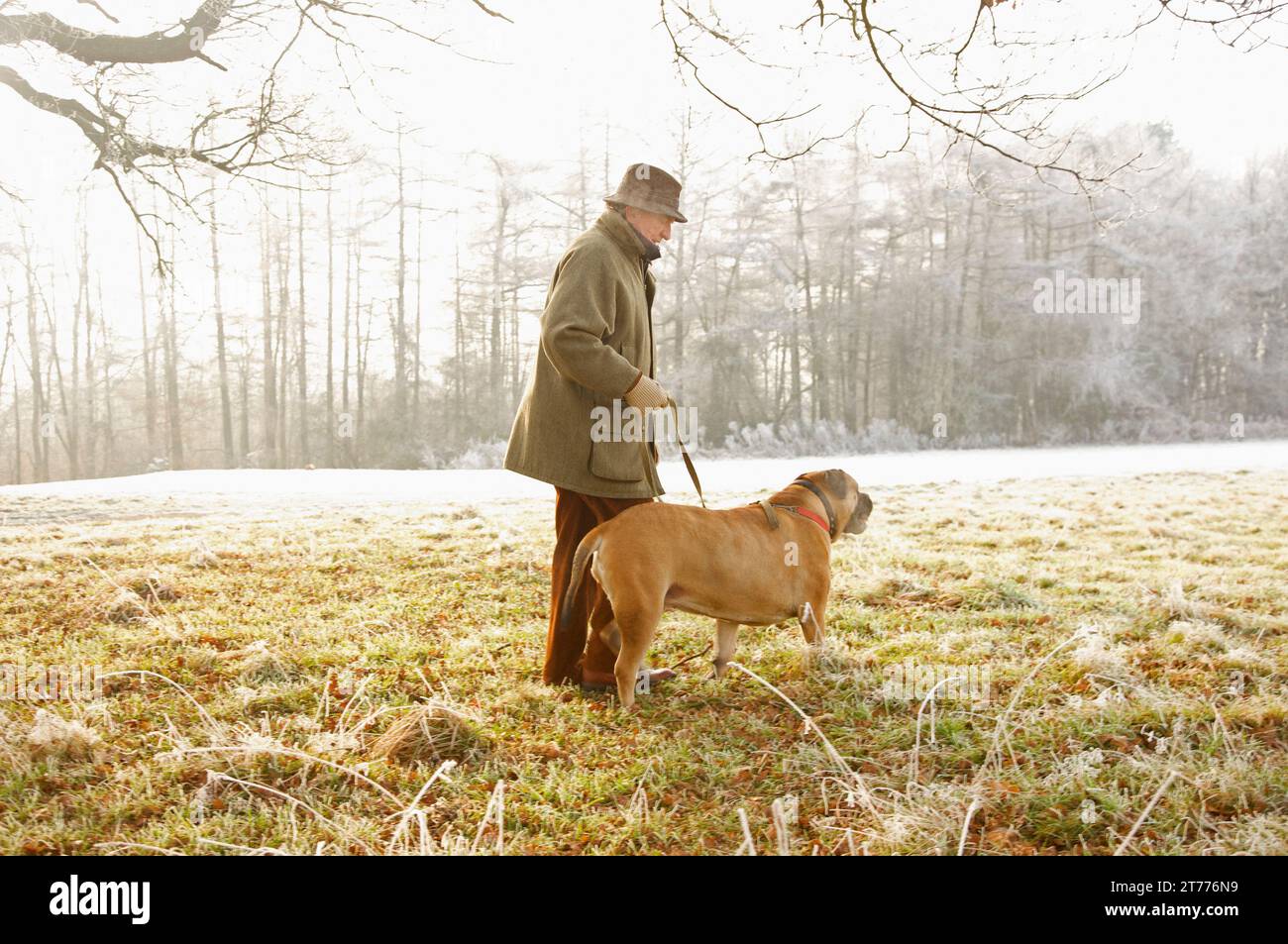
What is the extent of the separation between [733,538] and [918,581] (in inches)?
93.6

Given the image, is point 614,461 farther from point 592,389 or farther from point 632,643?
point 632,643

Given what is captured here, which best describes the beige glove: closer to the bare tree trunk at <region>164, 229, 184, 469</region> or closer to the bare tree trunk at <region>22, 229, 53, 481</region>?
the bare tree trunk at <region>164, 229, 184, 469</region>

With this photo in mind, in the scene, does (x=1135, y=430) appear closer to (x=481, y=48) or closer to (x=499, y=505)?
(x=499, y=505)

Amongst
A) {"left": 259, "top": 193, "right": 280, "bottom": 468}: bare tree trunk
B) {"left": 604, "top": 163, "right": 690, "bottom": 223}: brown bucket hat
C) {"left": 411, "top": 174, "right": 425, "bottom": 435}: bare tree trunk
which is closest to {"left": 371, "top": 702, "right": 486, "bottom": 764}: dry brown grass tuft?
{"left": 604, "top": 163, "right": 690, "bottom": 223}: brown bucket hat

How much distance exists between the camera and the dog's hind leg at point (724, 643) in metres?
3.43

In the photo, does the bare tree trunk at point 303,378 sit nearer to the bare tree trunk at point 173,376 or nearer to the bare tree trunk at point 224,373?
the bare tree trunk at point 224,373

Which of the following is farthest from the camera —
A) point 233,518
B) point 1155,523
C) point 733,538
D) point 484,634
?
point 233,518

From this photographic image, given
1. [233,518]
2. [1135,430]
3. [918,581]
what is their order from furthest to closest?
1. [1135,430]
2. [233,518]
3. [918,581]

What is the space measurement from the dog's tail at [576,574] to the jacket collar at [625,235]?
1.17m

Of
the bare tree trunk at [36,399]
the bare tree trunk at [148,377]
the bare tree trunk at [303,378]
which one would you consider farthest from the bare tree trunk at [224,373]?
the bare tree trunk at [36,399]

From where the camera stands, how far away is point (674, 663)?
12.2 feet

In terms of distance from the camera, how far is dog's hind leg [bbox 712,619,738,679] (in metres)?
3.43

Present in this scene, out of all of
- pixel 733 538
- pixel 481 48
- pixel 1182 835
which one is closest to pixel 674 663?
pixel 733 538

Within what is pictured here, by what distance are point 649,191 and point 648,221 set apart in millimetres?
126
